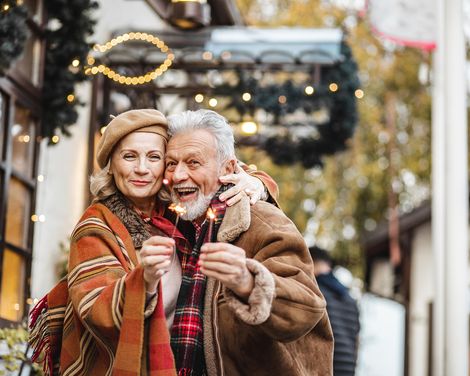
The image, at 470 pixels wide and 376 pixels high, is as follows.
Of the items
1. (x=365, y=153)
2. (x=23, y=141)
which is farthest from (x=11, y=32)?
(x=365, y=153)

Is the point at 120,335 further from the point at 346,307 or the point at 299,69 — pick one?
the point at 299,69

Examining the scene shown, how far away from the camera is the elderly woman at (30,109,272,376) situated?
4176 mm

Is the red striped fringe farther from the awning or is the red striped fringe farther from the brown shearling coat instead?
the awning

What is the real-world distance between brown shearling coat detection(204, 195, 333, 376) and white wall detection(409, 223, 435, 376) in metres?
16.8

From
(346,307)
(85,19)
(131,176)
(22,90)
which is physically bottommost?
(346,307)

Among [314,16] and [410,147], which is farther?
[410,147]

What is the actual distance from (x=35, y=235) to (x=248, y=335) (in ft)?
16.3

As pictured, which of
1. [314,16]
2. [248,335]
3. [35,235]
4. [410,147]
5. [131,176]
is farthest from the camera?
[410,147]

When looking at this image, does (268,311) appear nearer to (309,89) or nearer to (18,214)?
(18,214)

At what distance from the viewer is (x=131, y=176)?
15.5 ft

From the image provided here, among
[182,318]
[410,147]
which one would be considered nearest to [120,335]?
[182,318]

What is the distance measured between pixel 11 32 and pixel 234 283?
3796 mm

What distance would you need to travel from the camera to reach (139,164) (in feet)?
15.5

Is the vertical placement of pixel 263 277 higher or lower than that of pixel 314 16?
lower
